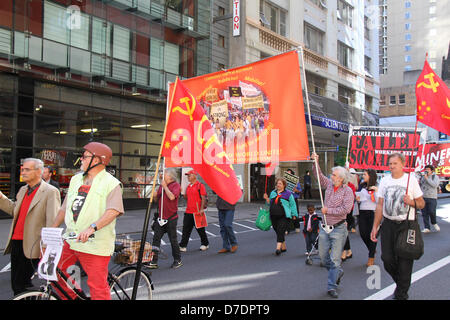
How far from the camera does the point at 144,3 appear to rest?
19.2 metres

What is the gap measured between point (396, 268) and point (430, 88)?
4.12m

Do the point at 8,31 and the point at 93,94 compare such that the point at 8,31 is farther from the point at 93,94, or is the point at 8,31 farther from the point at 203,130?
the point at 203,130

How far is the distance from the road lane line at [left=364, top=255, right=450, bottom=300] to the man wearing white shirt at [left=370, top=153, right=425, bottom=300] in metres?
0.42

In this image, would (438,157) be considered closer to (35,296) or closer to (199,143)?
(199,143)

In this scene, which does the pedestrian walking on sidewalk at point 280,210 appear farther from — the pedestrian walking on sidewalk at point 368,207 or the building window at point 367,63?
the building window at point 367,63

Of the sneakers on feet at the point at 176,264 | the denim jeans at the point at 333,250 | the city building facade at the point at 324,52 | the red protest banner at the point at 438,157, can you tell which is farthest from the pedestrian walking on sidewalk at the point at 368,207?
the city building facade at the point at 324,52

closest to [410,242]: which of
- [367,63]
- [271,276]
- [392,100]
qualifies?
[271,276]

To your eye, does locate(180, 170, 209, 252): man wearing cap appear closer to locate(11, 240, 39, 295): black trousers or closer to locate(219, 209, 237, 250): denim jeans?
locate(219, 209, 237, 250): denim jeans

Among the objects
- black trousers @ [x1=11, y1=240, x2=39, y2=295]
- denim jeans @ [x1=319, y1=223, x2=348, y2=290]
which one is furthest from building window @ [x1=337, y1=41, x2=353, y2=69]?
black trousers @ [x1=11, y1=240, x2=39, y2=295]

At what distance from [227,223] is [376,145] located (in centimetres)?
579

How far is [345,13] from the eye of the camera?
3409cm

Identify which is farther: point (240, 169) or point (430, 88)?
point (240, 169)
